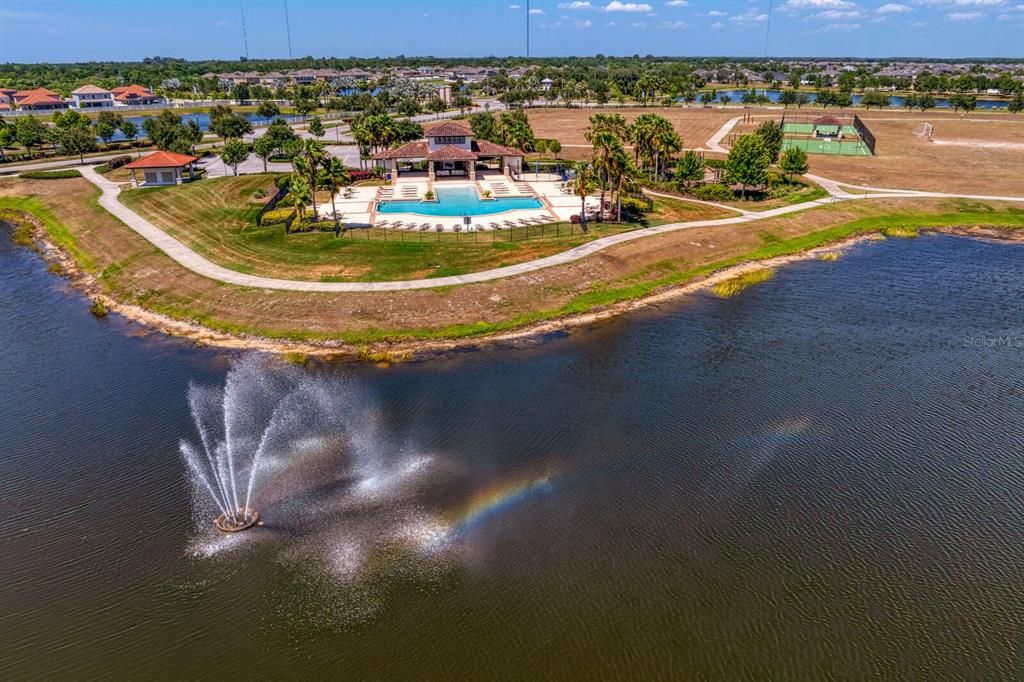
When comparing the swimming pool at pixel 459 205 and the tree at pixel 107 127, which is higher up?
the tree at pixel 107 127

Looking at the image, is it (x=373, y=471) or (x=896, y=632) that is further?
(x=373, y=471)

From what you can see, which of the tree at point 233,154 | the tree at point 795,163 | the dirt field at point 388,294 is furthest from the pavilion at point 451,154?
the tree at point 795,163

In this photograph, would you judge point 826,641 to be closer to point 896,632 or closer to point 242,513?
point 896,632

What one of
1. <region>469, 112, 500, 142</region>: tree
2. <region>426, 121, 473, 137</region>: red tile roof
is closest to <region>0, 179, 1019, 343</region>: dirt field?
<region>426, 121, 473, 137</region>: red tile roof

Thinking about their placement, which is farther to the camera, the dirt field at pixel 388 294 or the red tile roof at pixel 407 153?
the red tile roof at pixel 407 153

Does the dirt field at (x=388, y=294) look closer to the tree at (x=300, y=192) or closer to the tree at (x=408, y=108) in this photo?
the tree at (x=300, y=192)

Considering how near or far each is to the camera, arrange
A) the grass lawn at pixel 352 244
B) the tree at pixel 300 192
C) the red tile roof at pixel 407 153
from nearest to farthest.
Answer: the grass lawn at pixel 352 244 → the tree at pixel 300 192 → the red tile roof at pixel 407 153

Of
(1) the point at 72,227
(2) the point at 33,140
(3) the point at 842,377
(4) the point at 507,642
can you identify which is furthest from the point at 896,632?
(2) the point at 33,140
